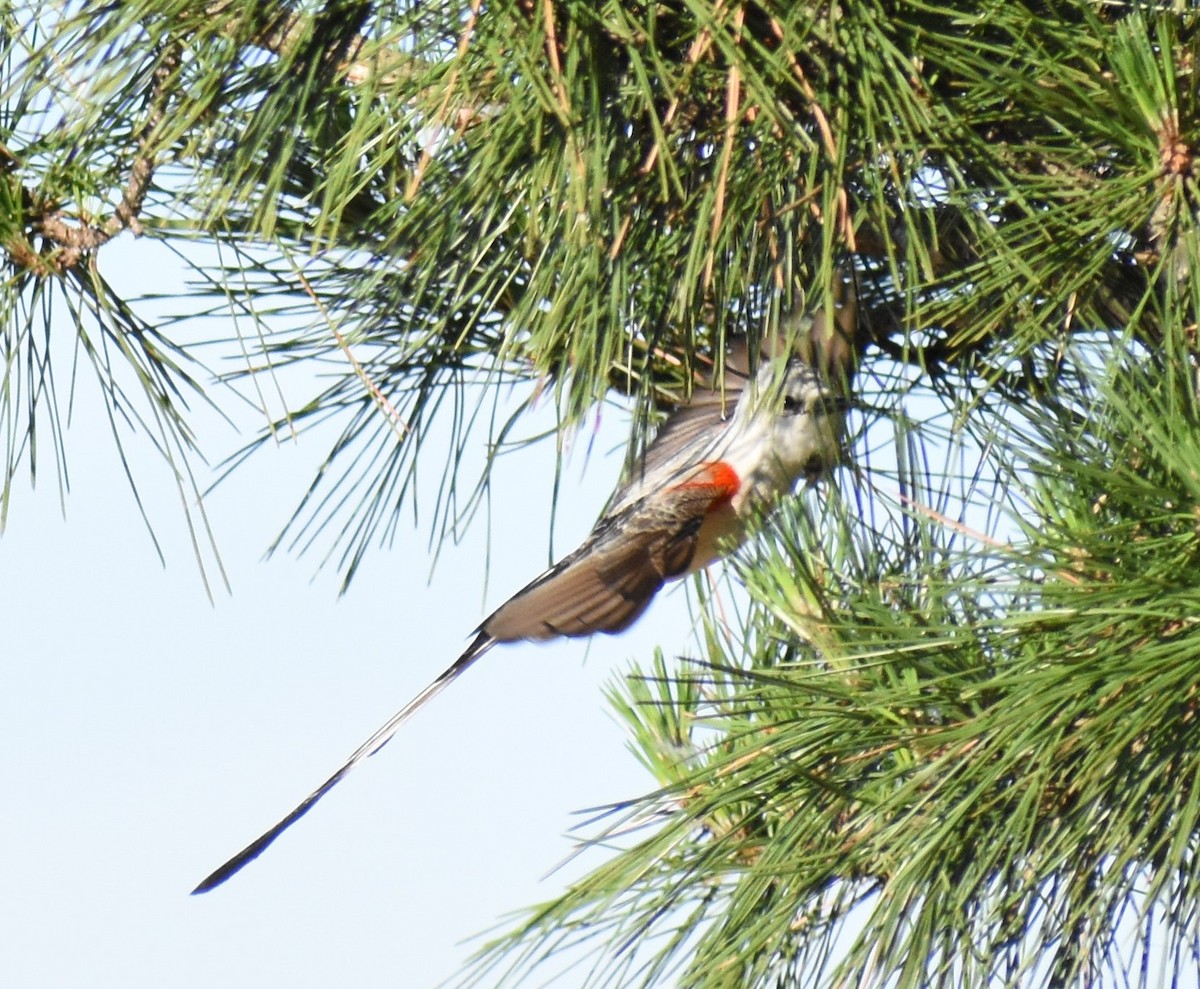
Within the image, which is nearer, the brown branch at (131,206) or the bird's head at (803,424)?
the brown branch at (131,206)

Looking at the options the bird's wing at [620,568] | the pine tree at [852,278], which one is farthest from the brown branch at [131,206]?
the bird's wing at [620,568]

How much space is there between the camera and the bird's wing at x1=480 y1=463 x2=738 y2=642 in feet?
3.21

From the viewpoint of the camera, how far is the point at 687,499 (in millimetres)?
1072

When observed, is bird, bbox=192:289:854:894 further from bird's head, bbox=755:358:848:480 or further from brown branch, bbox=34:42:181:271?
brown branch, bbox=34:42:181:271

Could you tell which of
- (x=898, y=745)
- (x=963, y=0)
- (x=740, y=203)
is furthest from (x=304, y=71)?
(x=898, y=745)

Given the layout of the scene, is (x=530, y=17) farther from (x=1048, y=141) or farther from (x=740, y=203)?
(x=1048, y=141)

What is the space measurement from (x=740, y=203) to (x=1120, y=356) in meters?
0.21

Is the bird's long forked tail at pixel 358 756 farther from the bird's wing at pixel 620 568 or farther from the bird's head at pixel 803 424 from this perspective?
the bird's head at pixel 803 424

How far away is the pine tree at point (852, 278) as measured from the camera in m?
0.74

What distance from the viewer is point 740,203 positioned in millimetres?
818

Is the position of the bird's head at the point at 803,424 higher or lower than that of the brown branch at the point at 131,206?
lower

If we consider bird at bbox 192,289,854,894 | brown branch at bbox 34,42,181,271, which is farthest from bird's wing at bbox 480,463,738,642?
brown branch at bbox 34,42,181,271

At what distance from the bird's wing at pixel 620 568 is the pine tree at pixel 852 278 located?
11cm

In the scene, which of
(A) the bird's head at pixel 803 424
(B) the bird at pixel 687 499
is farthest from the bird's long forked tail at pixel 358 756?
(A) the bird's head at pixel 803 424
